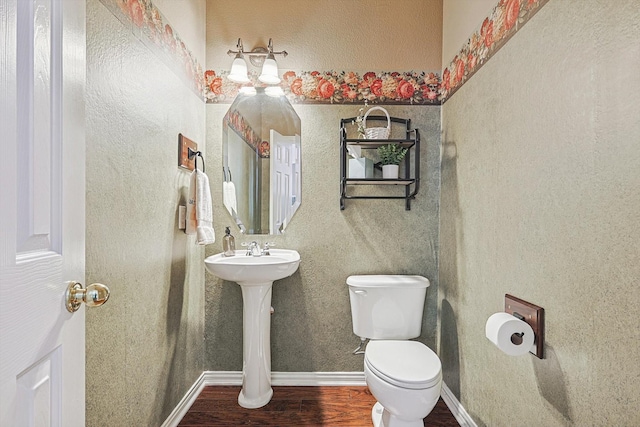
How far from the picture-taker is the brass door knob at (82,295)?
0.67 metres

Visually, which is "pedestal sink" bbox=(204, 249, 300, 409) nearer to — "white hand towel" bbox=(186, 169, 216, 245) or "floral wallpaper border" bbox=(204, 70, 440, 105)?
"white hand towel" bbox=(186, 169, 216, 245)

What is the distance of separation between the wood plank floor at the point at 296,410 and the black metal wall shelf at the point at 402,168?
116 centimetres

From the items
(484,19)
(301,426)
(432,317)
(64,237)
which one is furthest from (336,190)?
(64,237)

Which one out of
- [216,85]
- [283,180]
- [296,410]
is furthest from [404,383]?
[216,85]

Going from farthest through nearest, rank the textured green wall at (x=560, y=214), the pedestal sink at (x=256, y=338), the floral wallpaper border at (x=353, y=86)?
the floral wallpaper border at (x=353, y=86) < the pedestal sink at (x=256, y=338) < the textured green wall at (x=560, y=214)

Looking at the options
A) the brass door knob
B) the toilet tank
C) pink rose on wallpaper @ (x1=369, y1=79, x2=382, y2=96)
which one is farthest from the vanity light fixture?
the brass door knob

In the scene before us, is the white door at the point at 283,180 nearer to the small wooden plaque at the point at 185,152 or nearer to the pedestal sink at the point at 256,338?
the pedestal sink at the point at 256,338

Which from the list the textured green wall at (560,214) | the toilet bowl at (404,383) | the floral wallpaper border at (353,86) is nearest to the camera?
the textured green wall at (560,214)

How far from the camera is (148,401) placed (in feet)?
4.64

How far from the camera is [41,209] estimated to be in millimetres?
602

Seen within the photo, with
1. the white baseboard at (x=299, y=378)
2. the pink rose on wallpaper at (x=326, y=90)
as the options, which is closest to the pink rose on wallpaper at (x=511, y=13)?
the pink rose on wallpaper at (x=326, y=90)

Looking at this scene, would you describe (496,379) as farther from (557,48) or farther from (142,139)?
(142,139)

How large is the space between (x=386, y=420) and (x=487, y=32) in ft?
6.20

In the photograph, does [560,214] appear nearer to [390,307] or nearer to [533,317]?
[533,317]
